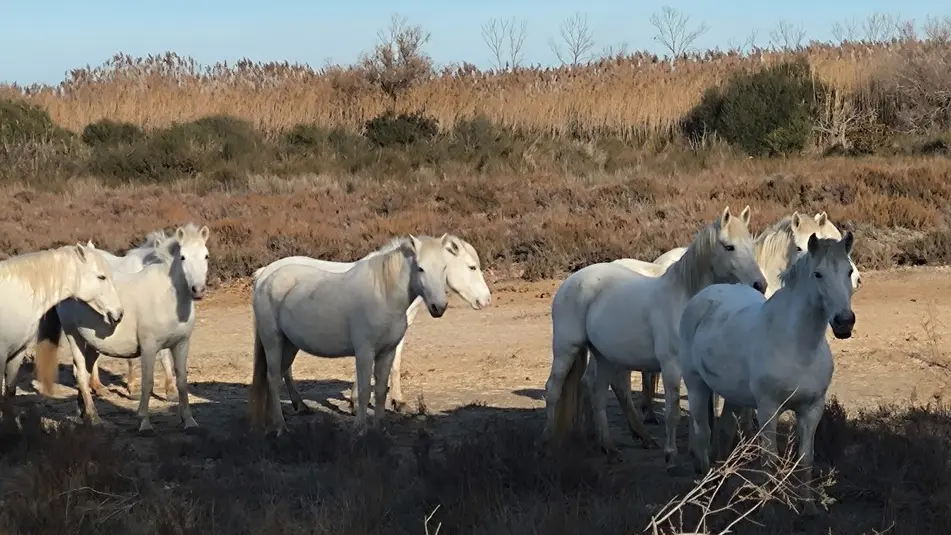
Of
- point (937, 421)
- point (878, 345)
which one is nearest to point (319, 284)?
point (937, 421)

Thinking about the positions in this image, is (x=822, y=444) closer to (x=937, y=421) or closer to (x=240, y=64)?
(x=937, y=421)

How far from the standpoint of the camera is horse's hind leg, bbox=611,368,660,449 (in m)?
8.81

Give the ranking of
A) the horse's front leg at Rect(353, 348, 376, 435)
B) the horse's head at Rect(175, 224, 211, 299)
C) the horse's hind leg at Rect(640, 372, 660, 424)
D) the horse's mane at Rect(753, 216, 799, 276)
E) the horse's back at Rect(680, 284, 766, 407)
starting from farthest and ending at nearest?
the horse's hind leg at Rect(640, 372, 660, 424) → the horse's head at Rect(175, 224, 211, 299) → the horse's mane at Rect(753, 216, 799, 276) → the horse's front leg at Rect(353, 348, 376, 435) → the horse's back at Rect(680, 284, 766, 407)

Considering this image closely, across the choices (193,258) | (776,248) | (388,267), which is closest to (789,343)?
(776,248)

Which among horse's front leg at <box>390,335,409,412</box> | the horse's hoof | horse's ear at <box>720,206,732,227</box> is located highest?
horse's ear at <box>720,206,732,227</box>

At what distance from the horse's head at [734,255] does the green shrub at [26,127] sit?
2285 centimetres

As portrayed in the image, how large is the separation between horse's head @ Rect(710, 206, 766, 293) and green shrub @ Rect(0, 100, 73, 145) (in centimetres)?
2285

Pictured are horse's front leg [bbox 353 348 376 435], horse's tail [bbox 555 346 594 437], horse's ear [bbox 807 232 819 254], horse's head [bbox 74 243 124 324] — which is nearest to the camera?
horse's ear [bbox 807 232 819 254]

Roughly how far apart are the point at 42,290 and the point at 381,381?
2845 millimetres

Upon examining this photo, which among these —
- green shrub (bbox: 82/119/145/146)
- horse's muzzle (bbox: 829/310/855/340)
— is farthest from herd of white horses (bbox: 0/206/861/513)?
green shrub (bbox: 82/119/145/146)

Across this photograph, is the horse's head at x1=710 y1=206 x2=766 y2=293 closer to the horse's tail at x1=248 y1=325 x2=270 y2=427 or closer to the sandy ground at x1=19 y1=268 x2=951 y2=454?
the sandy ground at x1=19 y1=268 x2=951 y2=454

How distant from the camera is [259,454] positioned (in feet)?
27.6

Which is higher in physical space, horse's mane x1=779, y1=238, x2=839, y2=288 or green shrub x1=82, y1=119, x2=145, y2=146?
green shrub x1=82, y1=119, x2=145, y2=146

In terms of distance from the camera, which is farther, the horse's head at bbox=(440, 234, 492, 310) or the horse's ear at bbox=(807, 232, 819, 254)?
the horse's head at bbox=(440, 234, 492, 310)
